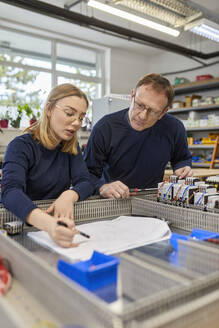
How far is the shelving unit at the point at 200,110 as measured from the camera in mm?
5270

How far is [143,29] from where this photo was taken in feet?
17.6

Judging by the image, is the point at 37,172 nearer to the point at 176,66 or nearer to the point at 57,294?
the point at 57,294

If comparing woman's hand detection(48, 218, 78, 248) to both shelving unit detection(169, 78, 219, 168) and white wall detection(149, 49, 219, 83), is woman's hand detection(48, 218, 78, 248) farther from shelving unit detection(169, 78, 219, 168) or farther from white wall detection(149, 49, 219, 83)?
white wall detection(149, 49, 219, 83)

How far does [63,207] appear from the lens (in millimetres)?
1041

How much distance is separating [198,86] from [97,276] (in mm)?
5531

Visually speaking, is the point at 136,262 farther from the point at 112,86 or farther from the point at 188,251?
the point at 112,86

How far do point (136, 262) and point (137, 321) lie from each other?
0.22m

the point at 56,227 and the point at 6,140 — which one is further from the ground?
the point at 6,140

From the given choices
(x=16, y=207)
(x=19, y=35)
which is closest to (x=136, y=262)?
(x=16, y=207)

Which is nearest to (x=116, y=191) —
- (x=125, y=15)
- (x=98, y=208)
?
(x=98, y=208)

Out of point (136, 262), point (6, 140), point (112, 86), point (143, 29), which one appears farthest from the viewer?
point (112, 86)

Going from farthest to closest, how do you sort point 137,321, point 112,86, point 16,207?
1. point 112,86
2. point 16,207
3. point 137,321

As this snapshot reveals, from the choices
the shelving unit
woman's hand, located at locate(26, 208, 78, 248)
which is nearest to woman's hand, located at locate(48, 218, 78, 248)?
woman's hand, located at locate(26, 208, 78, 248)

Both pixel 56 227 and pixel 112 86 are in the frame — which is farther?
pixel 112 86
